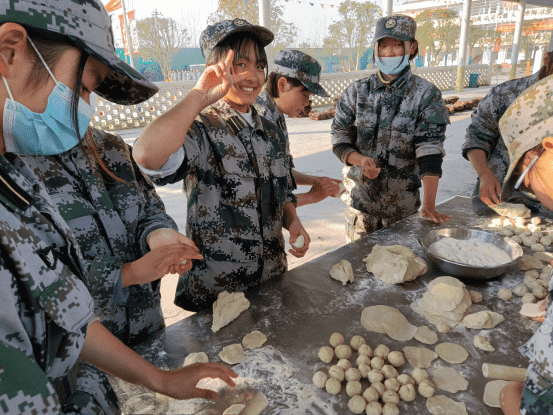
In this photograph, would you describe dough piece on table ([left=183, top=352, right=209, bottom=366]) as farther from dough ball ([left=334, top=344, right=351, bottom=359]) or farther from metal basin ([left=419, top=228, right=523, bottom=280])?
metal basin ([left=419, top=228, right=523, bottom=280])

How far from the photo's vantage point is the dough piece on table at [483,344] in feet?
3.73

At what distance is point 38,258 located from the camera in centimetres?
60

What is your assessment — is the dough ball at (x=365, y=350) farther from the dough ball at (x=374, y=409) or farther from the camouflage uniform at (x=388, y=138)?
the camouflage uniform at (x=388, y=138)

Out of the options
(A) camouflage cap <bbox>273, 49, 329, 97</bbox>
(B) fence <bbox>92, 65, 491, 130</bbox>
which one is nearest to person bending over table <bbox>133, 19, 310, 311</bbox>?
(A) camouflage cap <bbox>273, 49, 329, 97</bbox>

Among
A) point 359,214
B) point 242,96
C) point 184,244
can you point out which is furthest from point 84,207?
point 359,214

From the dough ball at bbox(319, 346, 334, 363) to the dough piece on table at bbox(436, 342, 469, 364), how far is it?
352mm

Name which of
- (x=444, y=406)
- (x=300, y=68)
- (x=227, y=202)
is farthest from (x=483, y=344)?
(x=300, y=68)

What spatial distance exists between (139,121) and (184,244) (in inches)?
375

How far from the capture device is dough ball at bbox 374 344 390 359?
1104 millimetres

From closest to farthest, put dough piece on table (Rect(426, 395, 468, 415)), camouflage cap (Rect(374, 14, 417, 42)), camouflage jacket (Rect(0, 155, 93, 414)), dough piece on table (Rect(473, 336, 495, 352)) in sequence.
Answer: camouflage jacket (Rect(0, 155, 93, 414)), dough piece on table (Rect(426, 395, 468, 415)), dough piece on table (Rect(473, 336, 495, 352)), camouflage cap (Rect(374, 14, 417, 42))

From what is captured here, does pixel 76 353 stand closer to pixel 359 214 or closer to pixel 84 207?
pixel 84 207

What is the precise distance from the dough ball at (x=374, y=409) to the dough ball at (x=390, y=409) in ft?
0.04

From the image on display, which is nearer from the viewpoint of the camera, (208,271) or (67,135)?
(67,135)

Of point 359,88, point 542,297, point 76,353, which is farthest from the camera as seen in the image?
point 359,88
